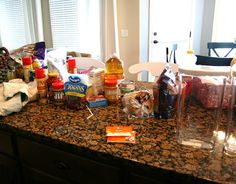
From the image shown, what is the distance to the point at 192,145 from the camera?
0.66m

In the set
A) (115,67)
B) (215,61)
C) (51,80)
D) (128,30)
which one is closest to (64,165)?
(51,80)

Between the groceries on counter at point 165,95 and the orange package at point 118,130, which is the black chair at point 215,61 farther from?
the orange package at point 118,130

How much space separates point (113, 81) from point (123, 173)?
0.45 m

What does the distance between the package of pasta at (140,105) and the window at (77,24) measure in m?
2.32

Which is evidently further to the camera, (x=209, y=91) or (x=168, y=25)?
(x=168, y=25)

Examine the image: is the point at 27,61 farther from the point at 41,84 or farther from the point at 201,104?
the point at 201,104

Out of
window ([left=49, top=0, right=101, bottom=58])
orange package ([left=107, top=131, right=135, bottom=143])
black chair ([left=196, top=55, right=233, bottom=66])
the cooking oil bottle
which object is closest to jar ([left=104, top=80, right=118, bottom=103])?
the cooking oil bottle

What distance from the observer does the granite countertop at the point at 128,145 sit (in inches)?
21.9

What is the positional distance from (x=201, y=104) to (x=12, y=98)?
2.55 ft

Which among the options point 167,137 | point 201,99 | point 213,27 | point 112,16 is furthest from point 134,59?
point 167,137

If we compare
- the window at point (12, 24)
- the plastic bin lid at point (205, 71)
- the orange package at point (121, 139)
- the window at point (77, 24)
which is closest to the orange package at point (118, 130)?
the orange package at point (121, 139)

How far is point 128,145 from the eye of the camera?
2.17 feet

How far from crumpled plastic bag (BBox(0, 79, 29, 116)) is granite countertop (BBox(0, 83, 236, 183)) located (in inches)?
1.1

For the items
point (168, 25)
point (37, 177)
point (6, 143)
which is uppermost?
point (168, 25)
